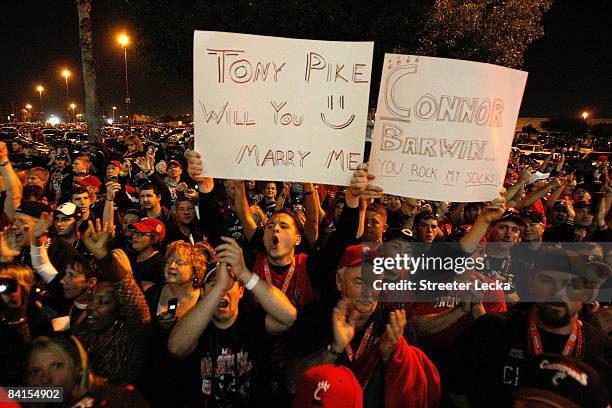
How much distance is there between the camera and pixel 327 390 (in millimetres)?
1963

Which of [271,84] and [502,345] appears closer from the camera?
[502,345]

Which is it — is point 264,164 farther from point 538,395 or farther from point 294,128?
point 538,395

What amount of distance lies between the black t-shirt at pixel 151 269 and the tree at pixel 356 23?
28.7ft

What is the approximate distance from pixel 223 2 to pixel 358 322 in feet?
37.3

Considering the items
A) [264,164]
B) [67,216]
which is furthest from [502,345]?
[67,216]

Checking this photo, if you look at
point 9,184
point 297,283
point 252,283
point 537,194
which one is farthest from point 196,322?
point 537,194

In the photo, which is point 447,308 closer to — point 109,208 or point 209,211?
point 209,211

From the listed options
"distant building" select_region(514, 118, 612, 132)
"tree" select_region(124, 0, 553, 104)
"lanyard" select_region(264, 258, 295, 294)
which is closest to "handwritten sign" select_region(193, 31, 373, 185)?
"lanyard" select_region(264, 258, 295, 294)

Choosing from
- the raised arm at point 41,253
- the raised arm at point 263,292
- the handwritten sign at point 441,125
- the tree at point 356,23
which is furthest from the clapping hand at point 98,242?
the tree at point 356,23

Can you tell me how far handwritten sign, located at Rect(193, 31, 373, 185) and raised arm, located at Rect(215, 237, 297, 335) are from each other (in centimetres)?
82

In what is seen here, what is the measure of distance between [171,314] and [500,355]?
7.08 feet

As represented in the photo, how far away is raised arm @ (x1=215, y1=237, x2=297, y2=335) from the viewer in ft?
8.36

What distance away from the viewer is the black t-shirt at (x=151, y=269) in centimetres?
400

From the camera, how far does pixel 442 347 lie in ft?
10.0
